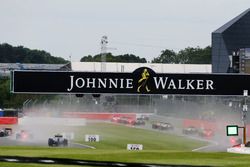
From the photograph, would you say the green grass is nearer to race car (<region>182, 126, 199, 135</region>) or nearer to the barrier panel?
race car (<region>182, 126, 199, 135</region>)

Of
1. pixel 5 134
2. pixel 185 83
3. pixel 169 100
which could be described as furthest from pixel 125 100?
pixel 185 83

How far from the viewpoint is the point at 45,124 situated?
6725 centimetres

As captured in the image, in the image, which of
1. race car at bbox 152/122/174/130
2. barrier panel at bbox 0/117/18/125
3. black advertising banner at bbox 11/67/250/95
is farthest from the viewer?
barrier panel at bbox 0/117/18/125

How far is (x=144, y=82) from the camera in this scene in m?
31.5

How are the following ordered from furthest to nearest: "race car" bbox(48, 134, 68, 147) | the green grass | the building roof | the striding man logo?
1. the building roof
2. "race car" bbox(48, 134, 68, 147)
3. the striding man logo
4. the green grass

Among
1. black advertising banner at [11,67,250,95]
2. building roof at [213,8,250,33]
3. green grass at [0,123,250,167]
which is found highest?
building roof at [213,8,250,33]

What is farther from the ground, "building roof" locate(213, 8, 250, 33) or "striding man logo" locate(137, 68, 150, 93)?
"building roof" locate(213, 8, 250, 33)

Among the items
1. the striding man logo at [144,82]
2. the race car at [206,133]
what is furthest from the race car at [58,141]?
the race car at [206,133]

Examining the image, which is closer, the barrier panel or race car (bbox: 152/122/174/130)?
race car (bbox: 152/122/174/130)

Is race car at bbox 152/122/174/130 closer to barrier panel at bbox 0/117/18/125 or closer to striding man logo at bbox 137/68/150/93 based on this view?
barrier panel at bbox 0/117/18/125

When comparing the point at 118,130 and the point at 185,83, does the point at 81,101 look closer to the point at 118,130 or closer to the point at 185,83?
the point at 118,130

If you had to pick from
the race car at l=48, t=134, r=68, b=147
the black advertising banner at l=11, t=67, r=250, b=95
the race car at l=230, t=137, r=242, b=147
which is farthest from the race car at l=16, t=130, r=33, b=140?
the black advertising banner at l=11, t=67, r=250, b=95

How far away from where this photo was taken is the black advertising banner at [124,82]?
30.9 metres

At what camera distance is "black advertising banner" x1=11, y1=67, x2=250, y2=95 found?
101 feet
